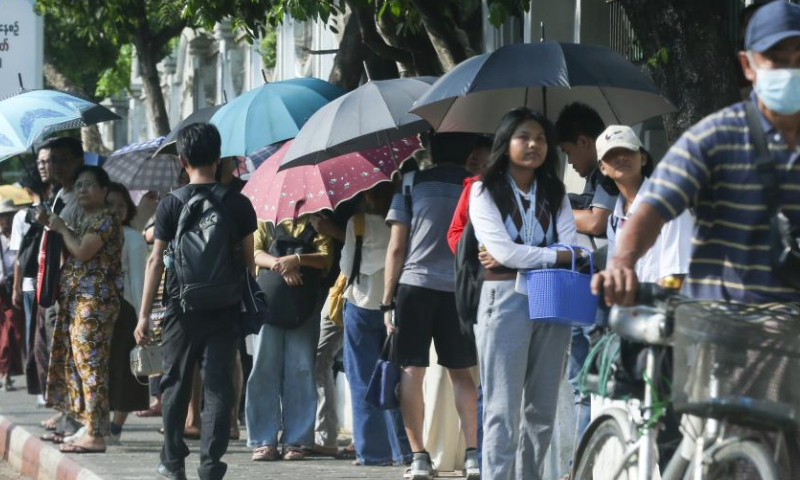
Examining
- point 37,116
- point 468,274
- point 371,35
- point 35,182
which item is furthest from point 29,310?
point 468,274

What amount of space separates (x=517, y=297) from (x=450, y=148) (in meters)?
2.05

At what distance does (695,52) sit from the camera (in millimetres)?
7523

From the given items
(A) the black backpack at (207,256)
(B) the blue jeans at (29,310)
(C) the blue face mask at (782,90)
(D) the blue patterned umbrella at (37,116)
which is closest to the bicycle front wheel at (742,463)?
(C) the blue face mask at (782,90)

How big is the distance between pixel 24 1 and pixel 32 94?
15.9 feet

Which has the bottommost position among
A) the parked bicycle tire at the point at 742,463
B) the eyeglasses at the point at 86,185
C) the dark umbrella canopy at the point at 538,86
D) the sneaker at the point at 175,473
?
the sneaker at the point at 175,473

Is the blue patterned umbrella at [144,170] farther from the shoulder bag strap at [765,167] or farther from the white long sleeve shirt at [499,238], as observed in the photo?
the shoulder bag strap at [765,167]

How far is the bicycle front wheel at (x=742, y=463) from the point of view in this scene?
4.52m

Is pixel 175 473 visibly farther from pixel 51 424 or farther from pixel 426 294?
pixel 51 424

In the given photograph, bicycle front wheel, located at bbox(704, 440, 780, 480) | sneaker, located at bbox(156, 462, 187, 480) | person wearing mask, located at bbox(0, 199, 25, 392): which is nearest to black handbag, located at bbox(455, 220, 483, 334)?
sneaker, located at bbox(156, 462, 187, 480)

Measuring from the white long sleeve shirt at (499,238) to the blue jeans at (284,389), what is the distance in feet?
10.6

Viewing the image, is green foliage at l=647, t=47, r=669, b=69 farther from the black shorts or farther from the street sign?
the street sign

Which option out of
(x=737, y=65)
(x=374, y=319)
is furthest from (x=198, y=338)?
(x=737, y=65)

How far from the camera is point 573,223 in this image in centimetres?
753

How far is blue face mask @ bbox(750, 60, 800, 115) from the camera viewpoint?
479 cm
